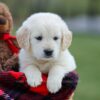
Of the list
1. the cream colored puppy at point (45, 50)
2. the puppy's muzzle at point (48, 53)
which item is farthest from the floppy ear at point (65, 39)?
the puppy's muzzle at point (48, 53)

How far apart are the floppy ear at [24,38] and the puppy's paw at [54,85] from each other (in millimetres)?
356

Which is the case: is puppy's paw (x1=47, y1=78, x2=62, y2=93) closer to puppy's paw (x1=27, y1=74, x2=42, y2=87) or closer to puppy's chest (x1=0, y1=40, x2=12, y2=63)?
puppy's paw (x1=27, y1=74, x2=42, y2=87)

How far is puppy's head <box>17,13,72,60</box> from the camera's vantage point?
4391 millimetres

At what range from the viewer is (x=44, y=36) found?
4395 mm

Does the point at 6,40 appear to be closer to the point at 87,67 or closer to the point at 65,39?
the point at 65,39

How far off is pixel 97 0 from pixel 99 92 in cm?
2675

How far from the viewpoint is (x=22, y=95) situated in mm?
4324

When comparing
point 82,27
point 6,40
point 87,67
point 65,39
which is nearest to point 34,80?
point 65,39

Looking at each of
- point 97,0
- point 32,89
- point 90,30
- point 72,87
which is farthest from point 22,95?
point 97,0

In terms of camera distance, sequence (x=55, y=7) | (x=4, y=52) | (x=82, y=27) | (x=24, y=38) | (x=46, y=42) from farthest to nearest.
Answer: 1. (x=55, y=7)
2. (x=82, y=27)
3. (x=4, y=52)
4. (x=24, y=38)
5. (x=46, y=42)

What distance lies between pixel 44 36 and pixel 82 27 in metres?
30.0

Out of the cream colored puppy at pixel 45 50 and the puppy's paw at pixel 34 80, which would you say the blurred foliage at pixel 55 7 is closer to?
the cream colored puppy at pixel 45 50

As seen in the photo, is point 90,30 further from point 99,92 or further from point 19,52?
point 19,52

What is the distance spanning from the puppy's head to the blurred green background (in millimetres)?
7557
